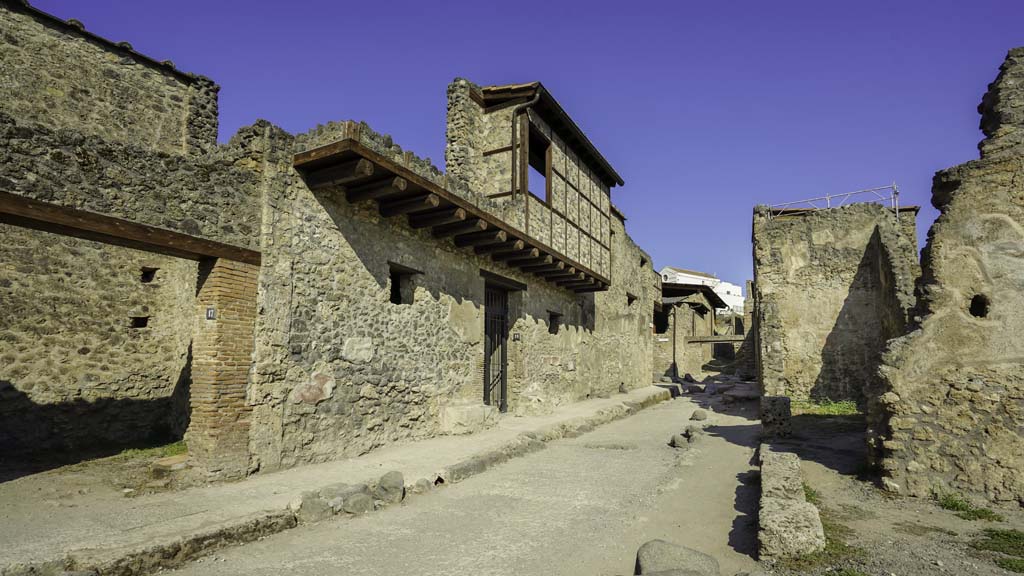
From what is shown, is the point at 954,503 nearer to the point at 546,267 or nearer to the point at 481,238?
the point at 481,238

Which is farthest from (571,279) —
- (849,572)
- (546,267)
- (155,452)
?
(849,572)

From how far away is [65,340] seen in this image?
27.0ft

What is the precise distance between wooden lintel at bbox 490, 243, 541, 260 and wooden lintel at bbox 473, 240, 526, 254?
0.67 ft

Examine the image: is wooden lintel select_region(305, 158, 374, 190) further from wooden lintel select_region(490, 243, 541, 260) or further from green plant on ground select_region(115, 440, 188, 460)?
wooden lintel select_region(490, 243, 541, 260)

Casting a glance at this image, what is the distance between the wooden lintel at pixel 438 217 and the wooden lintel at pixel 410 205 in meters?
0.41

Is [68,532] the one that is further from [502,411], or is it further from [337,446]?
[502,411]

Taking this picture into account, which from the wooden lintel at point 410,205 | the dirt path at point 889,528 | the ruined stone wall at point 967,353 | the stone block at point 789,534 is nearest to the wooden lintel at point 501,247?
the wooden lintel at point 410,205

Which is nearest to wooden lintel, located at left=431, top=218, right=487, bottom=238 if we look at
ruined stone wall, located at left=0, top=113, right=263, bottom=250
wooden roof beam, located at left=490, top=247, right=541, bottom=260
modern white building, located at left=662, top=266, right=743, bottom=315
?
wooden roof beam, located at left=490, top=247, right=541, bottom=260

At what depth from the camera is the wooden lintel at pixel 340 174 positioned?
695cm

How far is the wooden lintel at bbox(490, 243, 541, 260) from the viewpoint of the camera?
1148 centimetres

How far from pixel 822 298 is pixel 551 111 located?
7962 mm

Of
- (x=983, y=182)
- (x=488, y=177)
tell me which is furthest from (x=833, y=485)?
(x=488, y=177)

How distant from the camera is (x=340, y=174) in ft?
23.3

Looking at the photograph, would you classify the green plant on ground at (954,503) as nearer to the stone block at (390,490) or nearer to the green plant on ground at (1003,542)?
the green plant on ground at (1003,542)
